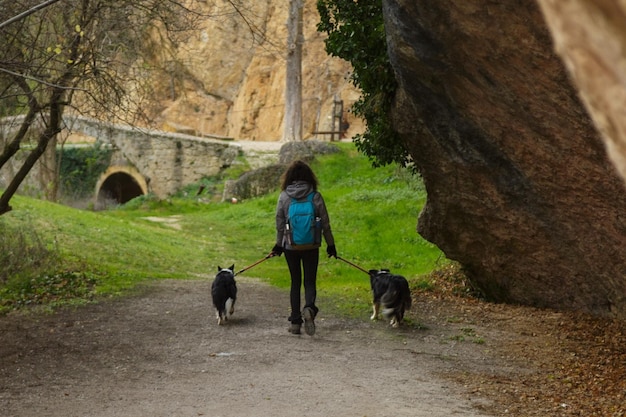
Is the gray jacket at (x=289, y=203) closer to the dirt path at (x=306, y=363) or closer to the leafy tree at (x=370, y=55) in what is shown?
the dirt path at (x=306, y=363)

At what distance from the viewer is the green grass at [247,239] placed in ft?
50.5

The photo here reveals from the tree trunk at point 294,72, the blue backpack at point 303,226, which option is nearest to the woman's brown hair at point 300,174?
the blue backpack at point 303,226

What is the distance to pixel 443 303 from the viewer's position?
507 inches

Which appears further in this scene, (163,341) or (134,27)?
(134,27)

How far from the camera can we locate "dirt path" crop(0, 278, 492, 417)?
727 cm

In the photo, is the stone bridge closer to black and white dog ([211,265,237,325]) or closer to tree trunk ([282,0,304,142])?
tree trunk ([282,0,304,142])

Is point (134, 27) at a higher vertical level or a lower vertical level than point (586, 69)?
higher

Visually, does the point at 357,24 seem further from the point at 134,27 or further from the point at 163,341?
the point at 163,341

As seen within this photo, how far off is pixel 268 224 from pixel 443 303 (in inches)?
511

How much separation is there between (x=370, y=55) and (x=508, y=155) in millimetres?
3269

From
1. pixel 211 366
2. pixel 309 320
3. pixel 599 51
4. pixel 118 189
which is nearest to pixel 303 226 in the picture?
pixel 309 320

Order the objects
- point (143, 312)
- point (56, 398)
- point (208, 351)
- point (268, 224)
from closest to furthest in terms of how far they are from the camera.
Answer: point (56, 398), point (208, 351), point (143, 312), point (268, 224)

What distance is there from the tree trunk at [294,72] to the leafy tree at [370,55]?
22.4 metres

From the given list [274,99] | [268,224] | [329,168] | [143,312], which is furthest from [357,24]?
[274,99]
